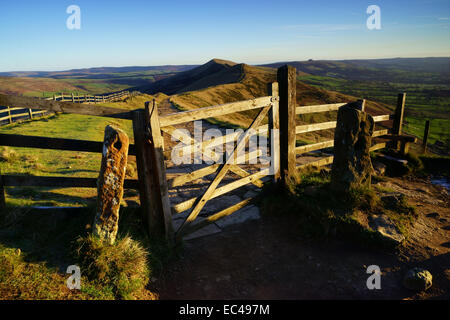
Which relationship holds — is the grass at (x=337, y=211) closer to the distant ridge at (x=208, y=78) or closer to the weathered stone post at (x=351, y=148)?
the weathered stone post at (x=351, y=148)

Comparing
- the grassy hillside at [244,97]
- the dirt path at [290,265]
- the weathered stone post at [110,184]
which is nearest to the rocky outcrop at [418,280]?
the dirt path at [290,265]

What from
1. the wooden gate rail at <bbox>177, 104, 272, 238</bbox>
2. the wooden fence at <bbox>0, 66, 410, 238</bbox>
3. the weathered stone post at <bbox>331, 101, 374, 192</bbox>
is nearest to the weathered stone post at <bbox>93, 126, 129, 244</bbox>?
the wooden fence at <bbox>0, 66, 410, 238</bbox>

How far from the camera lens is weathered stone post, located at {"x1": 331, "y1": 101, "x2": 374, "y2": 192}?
501 cm

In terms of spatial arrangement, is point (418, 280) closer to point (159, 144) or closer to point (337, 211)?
point (337, 211)

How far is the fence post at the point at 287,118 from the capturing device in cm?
566

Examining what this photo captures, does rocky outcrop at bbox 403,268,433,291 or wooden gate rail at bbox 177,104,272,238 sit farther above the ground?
wooden gate rail at bbox 177,104,272,238

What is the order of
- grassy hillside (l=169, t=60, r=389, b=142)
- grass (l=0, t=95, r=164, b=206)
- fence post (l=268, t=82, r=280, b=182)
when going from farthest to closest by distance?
grassy hillside (l=169, t=60, r=389, b=142), fence post (l=268, t=82, r=280, b=182), grass (l=0, t=95, r=164, b=206)

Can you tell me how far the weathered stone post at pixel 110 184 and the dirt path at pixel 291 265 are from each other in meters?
1.02

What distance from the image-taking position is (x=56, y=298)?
2.98 meters

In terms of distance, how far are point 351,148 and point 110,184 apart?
4.08 meters

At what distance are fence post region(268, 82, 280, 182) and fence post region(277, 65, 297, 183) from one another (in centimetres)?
10

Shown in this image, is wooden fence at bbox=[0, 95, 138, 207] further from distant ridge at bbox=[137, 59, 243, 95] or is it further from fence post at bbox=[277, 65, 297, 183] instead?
distant ridge at bbox=[137, 59, 243, 95]
